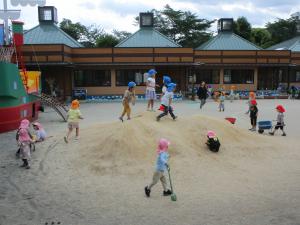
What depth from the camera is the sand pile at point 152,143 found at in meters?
10.4

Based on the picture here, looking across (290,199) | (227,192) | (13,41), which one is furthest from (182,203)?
(13,41)

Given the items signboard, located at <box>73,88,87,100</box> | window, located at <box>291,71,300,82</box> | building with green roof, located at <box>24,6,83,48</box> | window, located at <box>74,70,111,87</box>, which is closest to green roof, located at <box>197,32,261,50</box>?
window, located at <box>291,71,300,82</box>

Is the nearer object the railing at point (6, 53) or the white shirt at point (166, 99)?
the white shirt at point (166, 99)

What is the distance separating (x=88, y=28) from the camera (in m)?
65.8

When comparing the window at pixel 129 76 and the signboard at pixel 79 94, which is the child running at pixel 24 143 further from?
the window at pixel 129 76

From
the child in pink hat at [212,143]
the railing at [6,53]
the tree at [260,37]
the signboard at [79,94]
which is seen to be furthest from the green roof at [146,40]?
the tree at [260,37]

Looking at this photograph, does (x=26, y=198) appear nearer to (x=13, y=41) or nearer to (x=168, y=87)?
(x=168, y=87)

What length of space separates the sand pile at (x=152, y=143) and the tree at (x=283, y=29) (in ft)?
202

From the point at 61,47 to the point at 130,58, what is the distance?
6574 millimetres

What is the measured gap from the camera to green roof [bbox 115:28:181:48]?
38844mm

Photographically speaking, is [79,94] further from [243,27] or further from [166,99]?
[243,27]

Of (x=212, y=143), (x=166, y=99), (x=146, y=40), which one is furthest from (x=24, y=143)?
(x=146, y=40)

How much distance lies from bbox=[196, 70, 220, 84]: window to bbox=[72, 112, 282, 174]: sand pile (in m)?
26.3

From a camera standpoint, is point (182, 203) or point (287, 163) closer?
point (182, 203)
